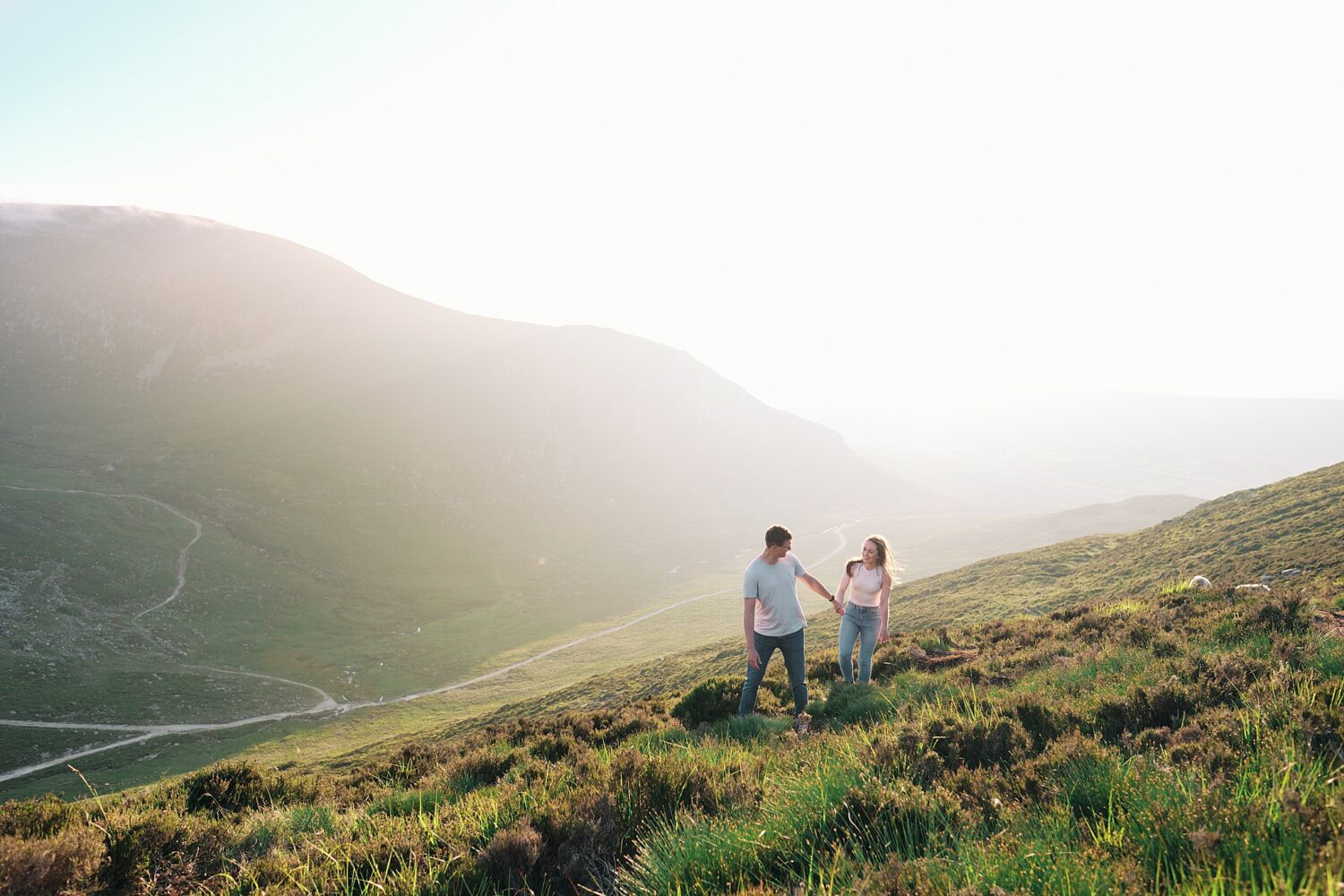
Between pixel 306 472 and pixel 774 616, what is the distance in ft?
393

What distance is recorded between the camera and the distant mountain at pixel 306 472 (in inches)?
2395

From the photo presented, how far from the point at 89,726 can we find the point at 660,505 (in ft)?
422

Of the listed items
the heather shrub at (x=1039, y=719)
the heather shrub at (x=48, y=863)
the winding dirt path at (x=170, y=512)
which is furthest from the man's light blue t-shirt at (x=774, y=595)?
the winding dirt path at (x=170, y=512)

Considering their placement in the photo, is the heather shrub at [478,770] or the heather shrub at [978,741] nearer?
the heather shrub at [978,741]

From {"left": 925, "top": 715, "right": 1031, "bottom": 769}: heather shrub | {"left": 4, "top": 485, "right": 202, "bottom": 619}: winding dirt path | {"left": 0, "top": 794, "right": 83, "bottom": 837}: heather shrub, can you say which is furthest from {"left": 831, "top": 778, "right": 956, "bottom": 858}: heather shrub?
{"left": 4, "top": 485, "right": 202, "bottom": 619}: winding dirt path

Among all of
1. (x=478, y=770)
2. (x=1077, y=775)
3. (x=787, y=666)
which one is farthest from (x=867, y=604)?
(x=478, y=770)

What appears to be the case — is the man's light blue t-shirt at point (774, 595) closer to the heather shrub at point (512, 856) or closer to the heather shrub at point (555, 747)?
the heather shrub at point (555, 747)

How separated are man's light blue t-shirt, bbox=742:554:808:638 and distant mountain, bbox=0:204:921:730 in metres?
57.3

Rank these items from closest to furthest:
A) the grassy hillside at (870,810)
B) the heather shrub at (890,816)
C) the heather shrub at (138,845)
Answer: the grassy hillside at (870,810), the heather shrub at (890,816), the heather shrub at (138,845)

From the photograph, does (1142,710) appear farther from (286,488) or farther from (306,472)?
(306,472)

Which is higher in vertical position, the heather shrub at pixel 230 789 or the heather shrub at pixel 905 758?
the heather shrub at pixel 905 758

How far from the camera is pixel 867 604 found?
10.9 meters

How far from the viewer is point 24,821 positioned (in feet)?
16.7

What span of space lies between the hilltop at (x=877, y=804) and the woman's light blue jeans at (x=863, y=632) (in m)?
1.33
